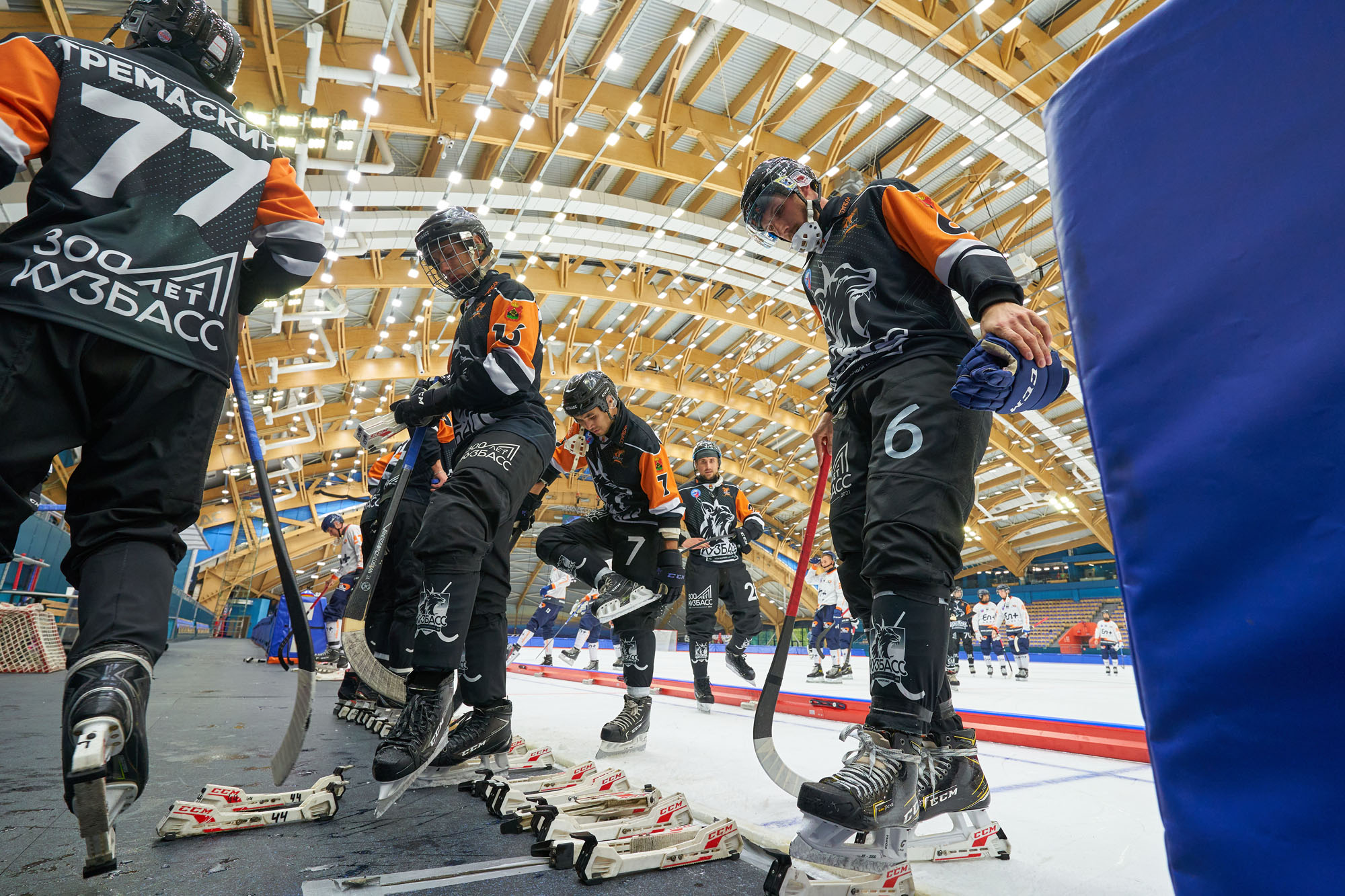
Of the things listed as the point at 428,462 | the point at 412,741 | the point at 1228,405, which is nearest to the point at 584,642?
the point at 428,462

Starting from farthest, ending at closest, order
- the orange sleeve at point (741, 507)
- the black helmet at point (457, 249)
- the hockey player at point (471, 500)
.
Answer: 1. the orange sleeve at point (741, 507)
2. the black helmet at point (457, 249)
3. the hockey player at point (471, 500)

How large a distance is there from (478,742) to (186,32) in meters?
2.14

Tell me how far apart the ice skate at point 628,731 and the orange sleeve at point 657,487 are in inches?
38.2

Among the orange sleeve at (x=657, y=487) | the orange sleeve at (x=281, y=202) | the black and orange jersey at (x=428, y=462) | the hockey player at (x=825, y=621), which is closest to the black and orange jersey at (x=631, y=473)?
the orange sleeve at (x=657, y=487)

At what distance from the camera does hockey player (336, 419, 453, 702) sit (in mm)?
3334

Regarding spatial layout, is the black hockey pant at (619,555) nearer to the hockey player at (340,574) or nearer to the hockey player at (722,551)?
the hockey player at (340,574)

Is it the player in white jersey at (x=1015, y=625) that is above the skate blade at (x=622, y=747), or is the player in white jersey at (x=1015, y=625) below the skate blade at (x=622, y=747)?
above

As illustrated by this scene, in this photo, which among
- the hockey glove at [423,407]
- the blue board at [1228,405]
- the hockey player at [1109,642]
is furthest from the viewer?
the hockey player at [1109,642]

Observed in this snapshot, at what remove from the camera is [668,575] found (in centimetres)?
361

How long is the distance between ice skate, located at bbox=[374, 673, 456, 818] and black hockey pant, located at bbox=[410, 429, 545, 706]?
0.17 ft

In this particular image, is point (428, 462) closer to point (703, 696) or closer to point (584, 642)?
point (703, 696)

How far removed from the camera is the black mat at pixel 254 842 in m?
1.19

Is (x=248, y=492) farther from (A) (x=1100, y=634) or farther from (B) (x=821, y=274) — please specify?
(B) (x=821, y=274)

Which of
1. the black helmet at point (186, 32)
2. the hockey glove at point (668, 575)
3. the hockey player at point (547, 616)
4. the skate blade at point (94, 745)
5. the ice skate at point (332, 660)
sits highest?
the black helmet at point (186, 32)
